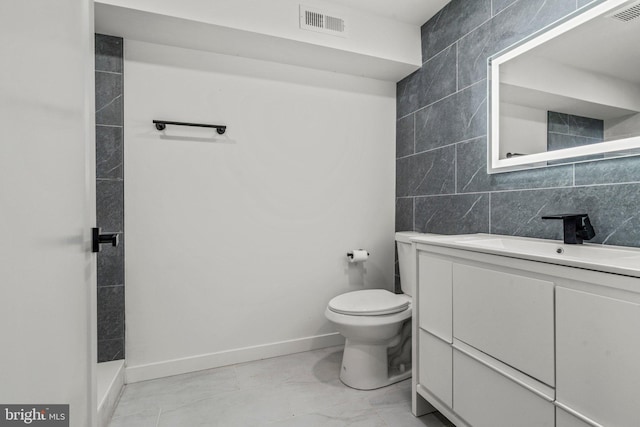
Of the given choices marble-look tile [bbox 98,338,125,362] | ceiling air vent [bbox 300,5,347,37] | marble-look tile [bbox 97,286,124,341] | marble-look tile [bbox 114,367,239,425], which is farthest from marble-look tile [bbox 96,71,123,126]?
marble-look tile [bbox 114,367,239,425]

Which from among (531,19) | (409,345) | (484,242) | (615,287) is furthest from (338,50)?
(409,345)

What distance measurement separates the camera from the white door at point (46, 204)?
15.6 inches

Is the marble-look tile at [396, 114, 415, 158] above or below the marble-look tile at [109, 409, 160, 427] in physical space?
above

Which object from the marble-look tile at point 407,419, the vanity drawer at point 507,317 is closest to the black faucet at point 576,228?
the vanity drawer at point 507,317

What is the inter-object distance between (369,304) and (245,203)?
1.06 meters

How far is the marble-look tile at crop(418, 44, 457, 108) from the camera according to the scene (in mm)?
1930

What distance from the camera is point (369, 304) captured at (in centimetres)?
183

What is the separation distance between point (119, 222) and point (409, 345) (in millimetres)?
1976

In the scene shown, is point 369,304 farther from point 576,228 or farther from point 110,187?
point 110,187

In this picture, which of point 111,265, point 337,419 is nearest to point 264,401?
point 337,419

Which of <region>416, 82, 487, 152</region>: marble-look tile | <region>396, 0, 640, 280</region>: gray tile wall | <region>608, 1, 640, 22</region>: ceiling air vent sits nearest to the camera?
<region>608, 1, 640, 22</region>: ceiling air vent

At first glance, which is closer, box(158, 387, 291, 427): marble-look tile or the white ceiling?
box(158, 387, 291, 427): marble-look tile

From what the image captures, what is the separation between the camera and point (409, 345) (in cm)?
200

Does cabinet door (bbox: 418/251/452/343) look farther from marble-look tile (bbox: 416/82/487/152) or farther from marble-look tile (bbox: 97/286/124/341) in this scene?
marble-look tile (bbox: 97/286/124/341)
